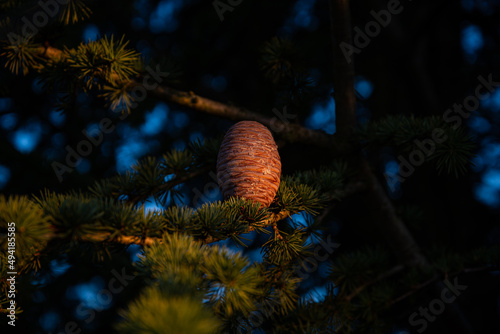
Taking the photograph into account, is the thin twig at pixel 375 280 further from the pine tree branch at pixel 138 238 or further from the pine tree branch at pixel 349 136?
the pine tree branch at pixel 138 238

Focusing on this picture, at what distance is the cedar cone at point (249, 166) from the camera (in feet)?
2.99

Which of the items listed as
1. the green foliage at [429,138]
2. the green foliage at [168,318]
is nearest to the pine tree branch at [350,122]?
the green foliage at [429,138]

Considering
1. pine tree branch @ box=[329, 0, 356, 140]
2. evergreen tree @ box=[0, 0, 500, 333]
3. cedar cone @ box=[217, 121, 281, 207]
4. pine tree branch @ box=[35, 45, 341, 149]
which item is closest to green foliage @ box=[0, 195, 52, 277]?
evergreen tree @ box=[0, 0, 500, 333]

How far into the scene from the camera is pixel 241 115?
1.37 metres

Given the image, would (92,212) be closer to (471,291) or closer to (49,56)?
(49,56)

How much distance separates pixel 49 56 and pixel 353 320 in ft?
4.37

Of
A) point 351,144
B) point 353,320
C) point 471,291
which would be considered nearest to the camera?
point 353,320

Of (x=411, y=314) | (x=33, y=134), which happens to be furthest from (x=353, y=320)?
(x=33, y=134)

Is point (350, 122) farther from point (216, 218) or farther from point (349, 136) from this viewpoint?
point (216, 218)

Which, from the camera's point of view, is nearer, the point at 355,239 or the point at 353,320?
the point at 353,320

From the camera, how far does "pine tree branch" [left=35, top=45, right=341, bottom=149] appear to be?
1.27 meters

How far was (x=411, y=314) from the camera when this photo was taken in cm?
151

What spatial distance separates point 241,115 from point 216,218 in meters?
0.66

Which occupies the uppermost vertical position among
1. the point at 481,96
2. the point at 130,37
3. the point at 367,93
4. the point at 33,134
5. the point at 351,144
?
the point at 130,37
